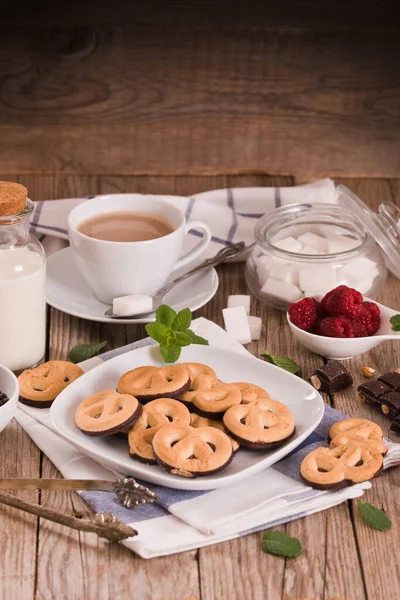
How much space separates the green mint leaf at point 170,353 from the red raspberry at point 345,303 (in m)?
0.30

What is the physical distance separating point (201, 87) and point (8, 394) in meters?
1.22

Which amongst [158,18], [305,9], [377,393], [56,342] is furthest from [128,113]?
[377,393]

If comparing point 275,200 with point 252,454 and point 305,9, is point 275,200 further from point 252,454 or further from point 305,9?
point 252,454

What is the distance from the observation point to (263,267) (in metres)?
1.76

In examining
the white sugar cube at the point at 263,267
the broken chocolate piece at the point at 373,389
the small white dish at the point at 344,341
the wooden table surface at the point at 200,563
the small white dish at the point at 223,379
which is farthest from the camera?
the white sugar cube at the point at 263,267

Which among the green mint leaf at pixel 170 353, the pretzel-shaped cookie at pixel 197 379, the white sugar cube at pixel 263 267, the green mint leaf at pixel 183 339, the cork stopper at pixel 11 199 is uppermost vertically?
the cork stopper at pixel 11 199

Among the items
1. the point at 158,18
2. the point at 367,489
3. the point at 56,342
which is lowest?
the point at 56,342

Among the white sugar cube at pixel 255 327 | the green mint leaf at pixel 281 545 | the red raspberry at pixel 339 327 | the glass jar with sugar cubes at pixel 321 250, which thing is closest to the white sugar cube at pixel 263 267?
the glass jar with sugar cubes at pixel 321 250

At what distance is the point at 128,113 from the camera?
92.4 inches

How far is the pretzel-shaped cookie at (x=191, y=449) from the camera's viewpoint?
3.88 feet

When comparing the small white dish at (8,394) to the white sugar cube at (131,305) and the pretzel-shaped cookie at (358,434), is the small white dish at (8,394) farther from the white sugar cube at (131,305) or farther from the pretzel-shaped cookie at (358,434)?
the pretzel-shaped cookie at (358,434)

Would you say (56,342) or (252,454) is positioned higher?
(252,454)

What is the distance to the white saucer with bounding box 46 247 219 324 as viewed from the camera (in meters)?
1.65

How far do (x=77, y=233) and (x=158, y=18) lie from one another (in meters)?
0.81
